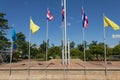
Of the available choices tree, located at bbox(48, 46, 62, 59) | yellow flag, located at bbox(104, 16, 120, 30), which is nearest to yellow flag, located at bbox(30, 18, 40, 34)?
yellow flag, located at bbox(104, 16, 120, 30)

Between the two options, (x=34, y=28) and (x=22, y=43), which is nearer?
(x=34, y=28)

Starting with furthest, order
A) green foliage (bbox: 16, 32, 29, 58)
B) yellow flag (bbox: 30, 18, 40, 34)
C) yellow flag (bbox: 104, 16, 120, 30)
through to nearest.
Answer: green foliage (bbox: 16, 32, 29, 58)
yellow flag (bbox: 30, 18, 40, 34)
yellow flag (bbox: 104, 16, 120, 30)

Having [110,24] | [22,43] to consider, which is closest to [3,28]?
[22,43]

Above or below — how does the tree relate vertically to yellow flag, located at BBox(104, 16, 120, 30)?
below

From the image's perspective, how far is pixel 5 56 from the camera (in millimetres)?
52469

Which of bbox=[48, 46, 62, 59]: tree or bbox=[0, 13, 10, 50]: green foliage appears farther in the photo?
bbox=[48, 46, 62, 59]: tree

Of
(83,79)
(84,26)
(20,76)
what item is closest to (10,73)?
(20,76)

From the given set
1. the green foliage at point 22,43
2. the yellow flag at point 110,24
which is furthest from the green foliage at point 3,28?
the yellow flag at point 110,24

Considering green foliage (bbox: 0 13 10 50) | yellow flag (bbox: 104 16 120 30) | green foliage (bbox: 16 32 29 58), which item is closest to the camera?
yellow flag (bbox: 104 16 120 30)

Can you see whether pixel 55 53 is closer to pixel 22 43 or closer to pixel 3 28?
pixel 22 43

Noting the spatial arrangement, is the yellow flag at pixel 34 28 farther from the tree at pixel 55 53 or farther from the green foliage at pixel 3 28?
the tree at pixel 55 53

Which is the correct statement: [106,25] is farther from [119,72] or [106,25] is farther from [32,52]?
[32,52]

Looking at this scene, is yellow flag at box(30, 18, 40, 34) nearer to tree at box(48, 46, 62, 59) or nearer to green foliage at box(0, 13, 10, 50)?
green foliage at box(0, 13, 10, 50)

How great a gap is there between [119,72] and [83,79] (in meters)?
3.20
